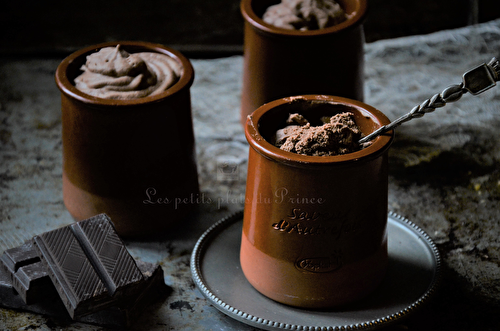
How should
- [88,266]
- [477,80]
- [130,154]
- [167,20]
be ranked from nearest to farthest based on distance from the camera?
[477,80] → [88,266] → [130,154] → [167,20]

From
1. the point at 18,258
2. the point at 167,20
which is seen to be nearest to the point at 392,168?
the point at 18,258

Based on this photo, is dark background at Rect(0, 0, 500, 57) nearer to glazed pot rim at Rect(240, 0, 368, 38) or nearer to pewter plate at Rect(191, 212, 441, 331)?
glazed pot rim at Rect(240, 0, 368, 38)

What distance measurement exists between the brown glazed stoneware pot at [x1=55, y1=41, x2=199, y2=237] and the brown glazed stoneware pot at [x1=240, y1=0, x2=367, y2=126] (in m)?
0.24

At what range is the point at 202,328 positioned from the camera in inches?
43.5

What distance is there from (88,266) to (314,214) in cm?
41

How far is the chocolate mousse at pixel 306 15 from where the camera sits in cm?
144

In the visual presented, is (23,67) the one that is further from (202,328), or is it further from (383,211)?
(383,211)

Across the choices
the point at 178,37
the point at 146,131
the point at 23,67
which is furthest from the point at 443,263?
the point at 178,37

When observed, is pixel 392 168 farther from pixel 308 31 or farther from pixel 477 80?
pixel 477 80

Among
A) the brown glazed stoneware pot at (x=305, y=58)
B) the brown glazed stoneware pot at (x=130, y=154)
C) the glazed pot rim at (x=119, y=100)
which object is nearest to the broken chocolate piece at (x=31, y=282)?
the brown glazed stoneware pot at (x=130, y=154)

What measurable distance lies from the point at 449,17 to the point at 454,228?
1.57 metres

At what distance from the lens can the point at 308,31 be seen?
1381 mm

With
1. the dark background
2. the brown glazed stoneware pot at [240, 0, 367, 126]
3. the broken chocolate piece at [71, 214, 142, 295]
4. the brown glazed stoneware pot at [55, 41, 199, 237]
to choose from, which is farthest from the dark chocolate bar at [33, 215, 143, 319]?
the dark background

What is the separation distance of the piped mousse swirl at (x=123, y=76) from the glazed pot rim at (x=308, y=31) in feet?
0.82
